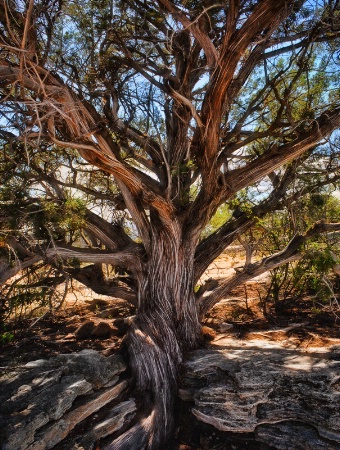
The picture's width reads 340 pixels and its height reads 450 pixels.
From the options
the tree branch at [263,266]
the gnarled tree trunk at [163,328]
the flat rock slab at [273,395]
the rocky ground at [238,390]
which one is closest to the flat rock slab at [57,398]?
the rocky ground at [238,390]

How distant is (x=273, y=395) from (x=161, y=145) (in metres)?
3.30

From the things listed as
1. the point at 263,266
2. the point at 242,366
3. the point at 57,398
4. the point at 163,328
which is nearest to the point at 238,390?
the point at 242,366

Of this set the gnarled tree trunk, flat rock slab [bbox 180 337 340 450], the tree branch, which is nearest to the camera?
Answer: flat rock slab [bbox 180 337 340 450]

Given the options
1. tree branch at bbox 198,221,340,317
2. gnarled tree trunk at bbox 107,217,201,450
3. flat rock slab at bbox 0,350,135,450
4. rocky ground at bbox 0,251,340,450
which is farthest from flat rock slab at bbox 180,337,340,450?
tree branch at bbox 198,221,340,317

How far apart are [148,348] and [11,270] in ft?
6.98

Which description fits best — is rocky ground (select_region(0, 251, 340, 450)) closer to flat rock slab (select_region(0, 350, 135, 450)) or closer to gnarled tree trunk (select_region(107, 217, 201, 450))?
flat rock slab (select_region(0, 350, 135, 450))

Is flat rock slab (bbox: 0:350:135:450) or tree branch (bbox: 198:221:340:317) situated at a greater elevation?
tree branch (bbox: 198:221:340:317)

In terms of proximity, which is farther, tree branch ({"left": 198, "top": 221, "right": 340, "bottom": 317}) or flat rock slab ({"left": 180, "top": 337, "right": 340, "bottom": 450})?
tree branch ({"left": 198, "top": 221, "right": 340, "bottom": 317})

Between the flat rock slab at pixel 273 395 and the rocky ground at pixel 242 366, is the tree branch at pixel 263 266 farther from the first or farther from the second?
the flat rock slab at pixel 273 395

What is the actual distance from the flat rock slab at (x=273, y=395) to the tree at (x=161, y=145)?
55 centimetres

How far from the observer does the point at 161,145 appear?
4473 mm

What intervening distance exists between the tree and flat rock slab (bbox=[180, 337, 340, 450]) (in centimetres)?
55

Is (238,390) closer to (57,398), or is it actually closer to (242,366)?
(242,366)

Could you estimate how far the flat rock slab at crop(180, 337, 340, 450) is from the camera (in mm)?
3705
